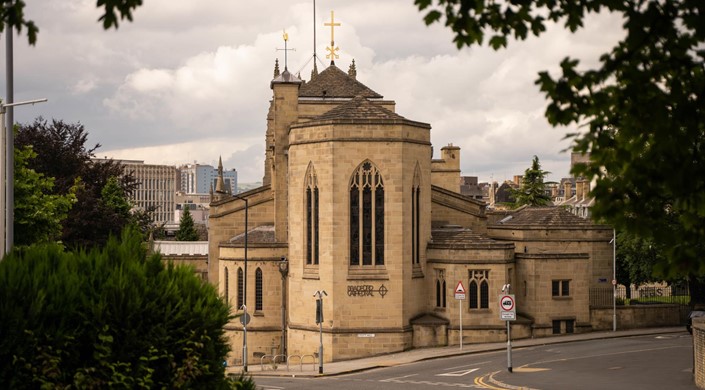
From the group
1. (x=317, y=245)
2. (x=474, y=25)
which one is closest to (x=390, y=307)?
Result: (x=317, y=245)

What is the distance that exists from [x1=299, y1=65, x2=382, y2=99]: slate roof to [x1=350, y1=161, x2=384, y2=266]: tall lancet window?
16445 millimetres

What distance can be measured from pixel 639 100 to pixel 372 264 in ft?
118

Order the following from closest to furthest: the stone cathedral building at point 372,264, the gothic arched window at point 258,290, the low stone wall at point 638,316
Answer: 1. the stone cathedral building at point 372,264
2. the gothic arched window at point 258,290
3. the low stone wall at point 638,316

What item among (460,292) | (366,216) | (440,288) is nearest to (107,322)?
(460,292)

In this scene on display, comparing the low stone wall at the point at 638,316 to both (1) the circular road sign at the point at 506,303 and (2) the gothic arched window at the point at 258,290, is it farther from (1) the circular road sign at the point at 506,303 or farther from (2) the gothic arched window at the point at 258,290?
(2) the gothic arched window at the point at 258,290

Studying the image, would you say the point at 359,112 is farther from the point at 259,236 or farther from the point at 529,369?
the point at 529,369

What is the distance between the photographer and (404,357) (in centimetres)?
4416

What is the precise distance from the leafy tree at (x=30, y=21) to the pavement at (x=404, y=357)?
95.8 feet

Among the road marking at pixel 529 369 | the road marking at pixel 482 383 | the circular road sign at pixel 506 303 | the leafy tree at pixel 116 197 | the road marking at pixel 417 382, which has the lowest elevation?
the road marking at pixel 417 382

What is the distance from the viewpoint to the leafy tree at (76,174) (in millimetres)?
55303

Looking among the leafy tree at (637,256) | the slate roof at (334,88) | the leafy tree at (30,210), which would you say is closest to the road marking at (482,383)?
the leafy tree at (30,210)

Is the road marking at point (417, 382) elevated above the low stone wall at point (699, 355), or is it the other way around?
the low stone wall at point (699, 355)

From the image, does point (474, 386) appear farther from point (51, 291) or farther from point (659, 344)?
point (51, 291)

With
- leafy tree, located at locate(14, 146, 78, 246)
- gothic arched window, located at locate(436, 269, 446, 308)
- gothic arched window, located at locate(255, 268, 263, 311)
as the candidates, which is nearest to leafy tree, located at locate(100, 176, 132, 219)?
gothic arched window, located at locate(255, 268, 263, 311)
